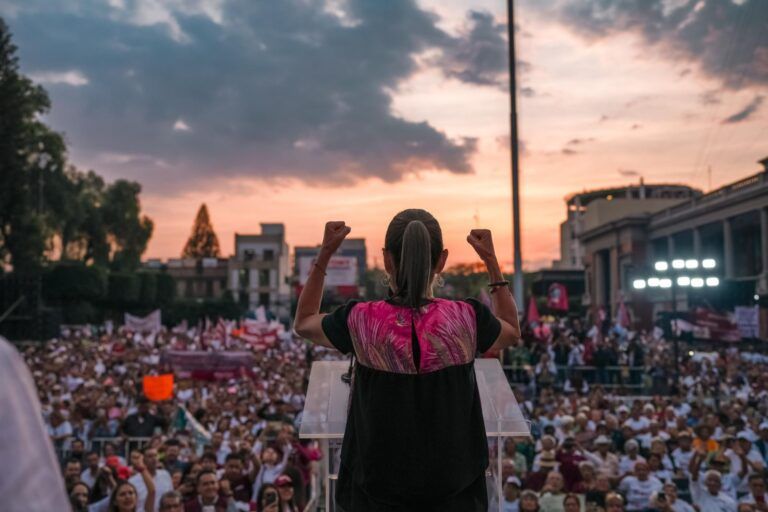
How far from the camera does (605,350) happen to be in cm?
2483

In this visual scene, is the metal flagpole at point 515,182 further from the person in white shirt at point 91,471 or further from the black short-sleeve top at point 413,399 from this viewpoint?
the black short-sleeve top at point 413,399

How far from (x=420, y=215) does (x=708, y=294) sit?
30.6 meters

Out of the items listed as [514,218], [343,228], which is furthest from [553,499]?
[514,218]

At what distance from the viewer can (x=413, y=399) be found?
2.57 meters

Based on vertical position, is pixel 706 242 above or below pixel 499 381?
above

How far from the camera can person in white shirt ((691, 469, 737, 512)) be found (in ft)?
32.4

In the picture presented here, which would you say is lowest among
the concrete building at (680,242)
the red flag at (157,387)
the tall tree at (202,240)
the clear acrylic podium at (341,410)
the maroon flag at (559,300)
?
the red flag at (157,387)

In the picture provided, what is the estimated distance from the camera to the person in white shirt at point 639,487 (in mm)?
10086

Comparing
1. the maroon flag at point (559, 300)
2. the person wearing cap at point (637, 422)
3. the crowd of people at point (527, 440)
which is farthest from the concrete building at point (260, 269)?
the person wearing cap at point (637, 422)

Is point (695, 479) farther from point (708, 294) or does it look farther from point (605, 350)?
point (708, 294)

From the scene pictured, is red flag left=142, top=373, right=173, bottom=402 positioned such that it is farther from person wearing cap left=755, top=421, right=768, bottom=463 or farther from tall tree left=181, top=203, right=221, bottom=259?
tall tree left=181, top=203, right=221, bottom=259

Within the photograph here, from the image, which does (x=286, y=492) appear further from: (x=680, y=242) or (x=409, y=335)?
(x=680, y=242)

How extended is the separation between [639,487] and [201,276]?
110337 millimetres

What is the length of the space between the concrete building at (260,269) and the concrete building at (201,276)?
2.36m
